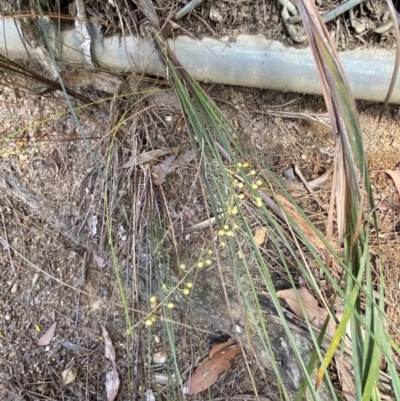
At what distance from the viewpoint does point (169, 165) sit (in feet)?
3.32

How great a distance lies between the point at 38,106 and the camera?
1.07 meters

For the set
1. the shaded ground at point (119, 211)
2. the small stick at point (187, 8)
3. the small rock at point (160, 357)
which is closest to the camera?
the small stick at point (187, 8)

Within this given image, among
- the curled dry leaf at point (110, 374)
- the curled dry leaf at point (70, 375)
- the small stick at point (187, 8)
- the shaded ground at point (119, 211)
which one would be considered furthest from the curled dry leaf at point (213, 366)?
the small stick at point (187, 8)

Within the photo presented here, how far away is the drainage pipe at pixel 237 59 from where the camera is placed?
862mm

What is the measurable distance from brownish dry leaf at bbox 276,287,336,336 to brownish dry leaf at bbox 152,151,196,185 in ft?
1.28

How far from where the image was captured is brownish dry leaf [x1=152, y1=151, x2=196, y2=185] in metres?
1.01

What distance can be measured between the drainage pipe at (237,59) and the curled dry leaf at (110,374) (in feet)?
2.34

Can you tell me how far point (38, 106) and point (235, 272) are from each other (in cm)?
68

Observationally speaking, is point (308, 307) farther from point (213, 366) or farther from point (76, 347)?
point (76, 347)

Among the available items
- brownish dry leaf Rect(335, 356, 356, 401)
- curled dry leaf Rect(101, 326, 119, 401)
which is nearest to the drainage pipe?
brownish dry leaf Rect(335, 356, 356, 401)

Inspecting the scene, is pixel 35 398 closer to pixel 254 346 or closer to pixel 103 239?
pixel 103 239

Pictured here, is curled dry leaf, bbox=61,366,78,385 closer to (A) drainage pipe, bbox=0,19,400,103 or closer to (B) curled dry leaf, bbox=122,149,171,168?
(B) curled dry leaf, bbox=122,149,171,168

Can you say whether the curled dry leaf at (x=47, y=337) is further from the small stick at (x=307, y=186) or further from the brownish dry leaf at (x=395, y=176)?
the brownish dry leaf at (x=395, y=176)

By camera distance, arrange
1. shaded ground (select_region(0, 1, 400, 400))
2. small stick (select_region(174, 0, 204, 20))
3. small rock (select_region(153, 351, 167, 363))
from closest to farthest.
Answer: small stick (select_region(174, 0, 204, 20)), shaded ground (select_region(0, 1, 400, 400)), small rock (select_region(153, 351, 167, 363))
